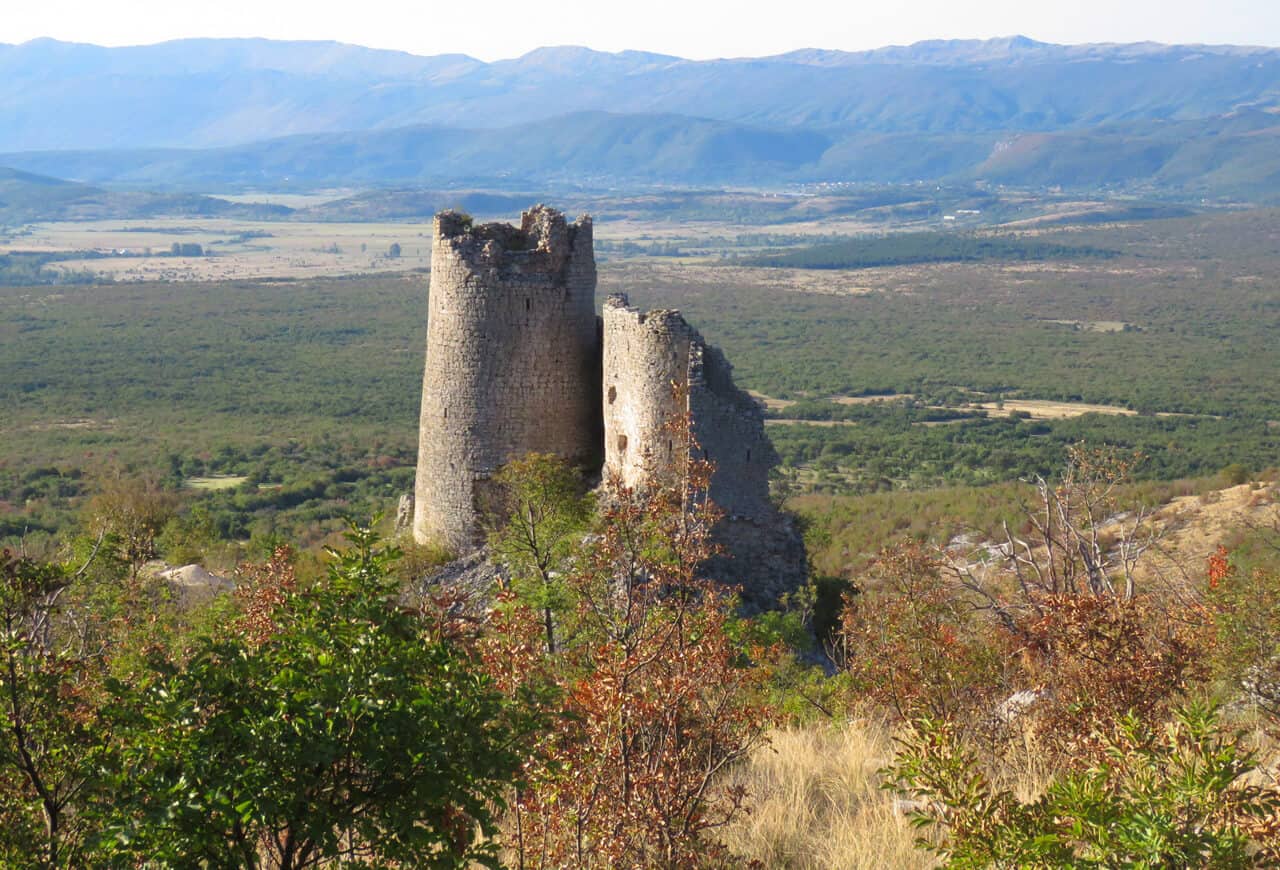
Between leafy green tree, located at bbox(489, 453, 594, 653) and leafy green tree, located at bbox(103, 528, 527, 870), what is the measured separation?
858cm

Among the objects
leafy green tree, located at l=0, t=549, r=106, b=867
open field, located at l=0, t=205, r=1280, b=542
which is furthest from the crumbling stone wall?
open field, located at l=0, t=205, r=1280, b=542

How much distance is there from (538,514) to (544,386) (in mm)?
1668

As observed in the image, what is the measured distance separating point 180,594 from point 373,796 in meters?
13.0

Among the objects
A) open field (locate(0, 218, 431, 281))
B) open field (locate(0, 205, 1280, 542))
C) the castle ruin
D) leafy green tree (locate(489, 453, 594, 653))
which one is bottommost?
open field (locate(0, 205, 1280, 542))

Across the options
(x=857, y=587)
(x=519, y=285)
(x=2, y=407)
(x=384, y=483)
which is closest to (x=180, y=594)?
(x=519, y=285)

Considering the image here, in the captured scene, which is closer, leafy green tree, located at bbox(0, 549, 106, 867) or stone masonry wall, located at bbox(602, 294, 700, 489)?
leafy green tree, located at bbox(0, 549, 106, 867)

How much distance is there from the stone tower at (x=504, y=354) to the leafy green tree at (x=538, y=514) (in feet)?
0.98

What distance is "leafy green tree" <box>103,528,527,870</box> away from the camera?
447 centimetres

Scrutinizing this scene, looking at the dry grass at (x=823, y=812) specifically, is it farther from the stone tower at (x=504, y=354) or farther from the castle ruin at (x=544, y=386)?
the stone tower at (x=504, y=354)

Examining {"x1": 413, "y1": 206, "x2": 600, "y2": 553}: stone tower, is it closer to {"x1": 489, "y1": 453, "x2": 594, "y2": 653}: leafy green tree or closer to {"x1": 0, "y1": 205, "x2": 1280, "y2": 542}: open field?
{"x1": 489, "y1": 453, "x2": 594, "y2": 653}: leafy green tree

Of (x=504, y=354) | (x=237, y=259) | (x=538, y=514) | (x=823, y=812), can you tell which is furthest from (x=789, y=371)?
(x=237, y=259)

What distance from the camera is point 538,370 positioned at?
54.0 feet

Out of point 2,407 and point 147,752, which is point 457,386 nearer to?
point 147,752

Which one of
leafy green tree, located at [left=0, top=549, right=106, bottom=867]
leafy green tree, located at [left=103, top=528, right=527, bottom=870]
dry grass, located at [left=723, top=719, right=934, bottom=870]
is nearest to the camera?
leafy green tree, located at [left=103, top=528, right=527, bottom=870]
